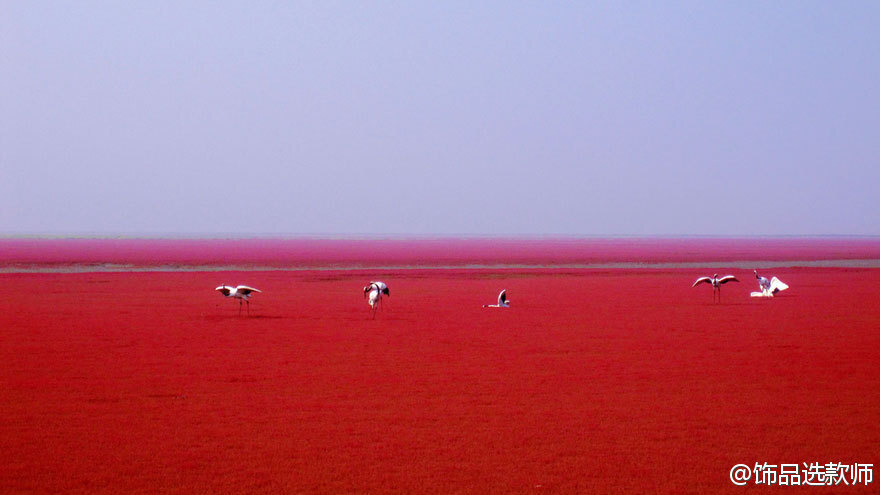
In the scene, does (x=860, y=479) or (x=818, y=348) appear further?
(x=818, y=348)

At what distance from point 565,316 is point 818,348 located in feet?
22.0

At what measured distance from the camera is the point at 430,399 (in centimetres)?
1038

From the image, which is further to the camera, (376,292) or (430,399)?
(376,292)

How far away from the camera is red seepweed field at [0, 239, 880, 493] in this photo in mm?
7508

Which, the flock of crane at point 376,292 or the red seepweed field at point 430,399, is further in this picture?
the flock of crane at point 376,292

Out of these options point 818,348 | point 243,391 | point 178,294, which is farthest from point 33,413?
point 178,294

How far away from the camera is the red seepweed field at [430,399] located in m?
7.51

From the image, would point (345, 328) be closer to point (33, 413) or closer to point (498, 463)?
point (33, 413)

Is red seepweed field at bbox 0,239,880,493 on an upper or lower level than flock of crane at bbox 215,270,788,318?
lower

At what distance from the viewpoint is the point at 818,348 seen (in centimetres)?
1481

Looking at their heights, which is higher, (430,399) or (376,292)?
(376,292)

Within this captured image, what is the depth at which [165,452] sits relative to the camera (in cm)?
803

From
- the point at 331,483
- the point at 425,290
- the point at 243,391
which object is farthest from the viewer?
the point at 425,290

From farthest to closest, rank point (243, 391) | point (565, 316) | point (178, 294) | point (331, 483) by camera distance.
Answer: point (178, 294), point (565, 316), point (243, 391), point (331, 483)
